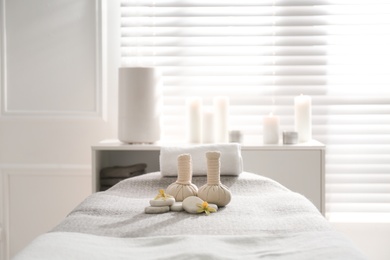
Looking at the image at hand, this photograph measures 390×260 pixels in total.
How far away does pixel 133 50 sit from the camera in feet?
12.1

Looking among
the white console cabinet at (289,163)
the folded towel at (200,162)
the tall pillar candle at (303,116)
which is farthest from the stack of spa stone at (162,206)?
the tall pillar candle at (303,116)

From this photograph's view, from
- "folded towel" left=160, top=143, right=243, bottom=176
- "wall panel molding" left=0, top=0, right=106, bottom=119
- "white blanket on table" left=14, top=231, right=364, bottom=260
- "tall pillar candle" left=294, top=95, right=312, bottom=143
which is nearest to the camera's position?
"white blanket on table" left=14, top=231, right=364, bottom=260

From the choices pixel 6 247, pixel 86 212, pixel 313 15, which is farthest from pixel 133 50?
pixel 86 212

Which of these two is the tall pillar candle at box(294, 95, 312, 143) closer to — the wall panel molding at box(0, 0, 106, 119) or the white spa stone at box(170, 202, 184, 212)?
the wall panel molding at box(0, 0, 106, 119)

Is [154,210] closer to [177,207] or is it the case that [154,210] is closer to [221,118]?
[177,207]

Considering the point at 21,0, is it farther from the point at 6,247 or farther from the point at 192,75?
the point at 6,247

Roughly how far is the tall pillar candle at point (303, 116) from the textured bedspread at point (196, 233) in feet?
3.03

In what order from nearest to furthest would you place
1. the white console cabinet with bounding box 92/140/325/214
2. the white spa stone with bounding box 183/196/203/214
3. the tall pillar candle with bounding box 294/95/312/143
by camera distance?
1. the white spa stone with bounding box 183/196/203/214
2. the white console cabinet with bounding box 92/140/325/214
3. the tall pillar candle with bounding box 294/95/312/143

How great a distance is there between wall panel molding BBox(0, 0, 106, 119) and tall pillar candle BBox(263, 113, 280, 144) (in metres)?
0.77

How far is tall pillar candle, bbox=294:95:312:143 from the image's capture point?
3.40 metres

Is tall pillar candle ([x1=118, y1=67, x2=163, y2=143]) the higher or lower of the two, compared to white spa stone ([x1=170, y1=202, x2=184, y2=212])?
higher

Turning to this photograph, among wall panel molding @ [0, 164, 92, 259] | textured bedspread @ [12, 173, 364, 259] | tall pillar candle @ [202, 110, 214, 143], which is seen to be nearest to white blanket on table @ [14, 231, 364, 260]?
textured bedspread @ [12, 173, 364, 259]

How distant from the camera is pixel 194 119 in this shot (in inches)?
134

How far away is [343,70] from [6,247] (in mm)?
1725
